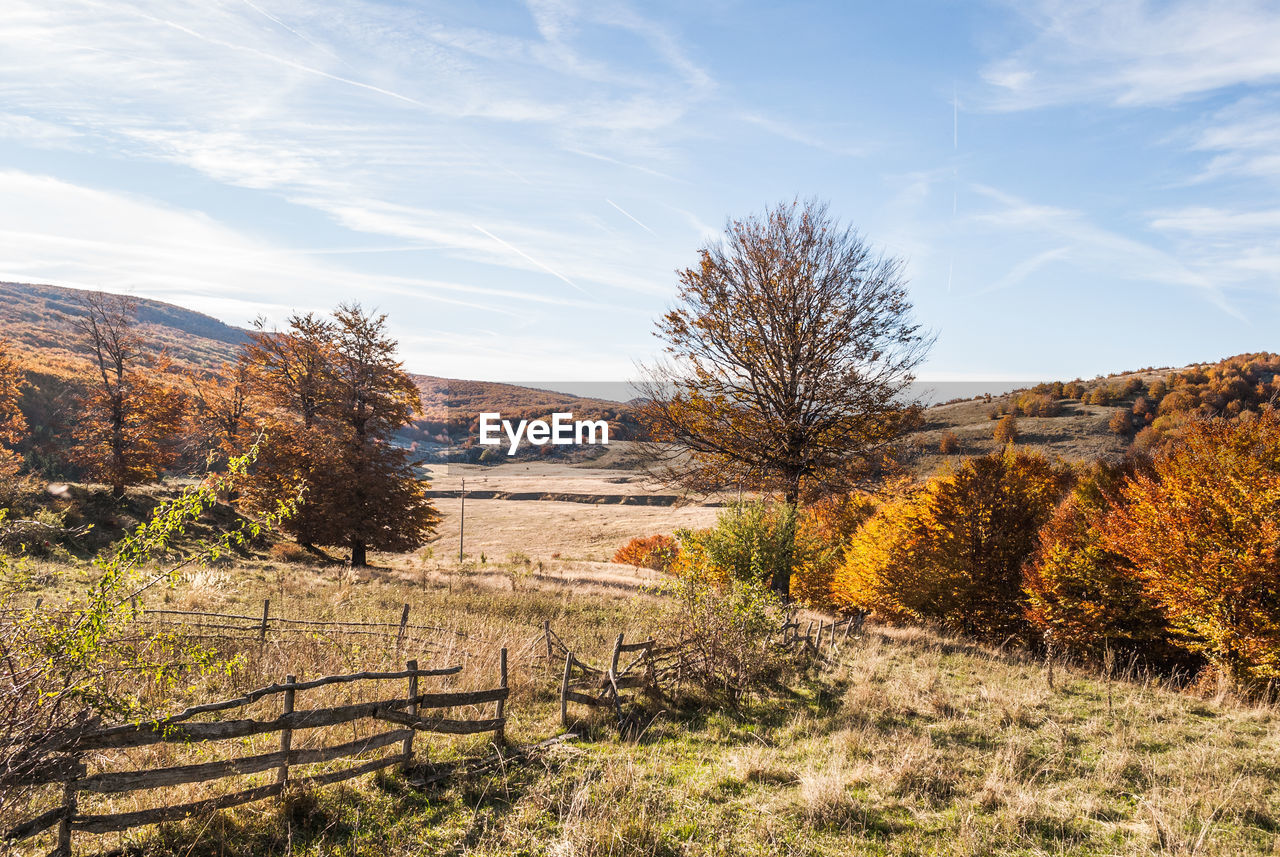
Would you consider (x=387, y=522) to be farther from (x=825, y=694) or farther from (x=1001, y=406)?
(x=1001, y=406)

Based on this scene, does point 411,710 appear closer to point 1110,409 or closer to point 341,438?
point 341,438

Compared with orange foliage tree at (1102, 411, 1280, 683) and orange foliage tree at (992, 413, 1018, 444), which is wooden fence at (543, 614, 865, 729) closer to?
orange foliage tree at (1102, 411, 1280, 683)

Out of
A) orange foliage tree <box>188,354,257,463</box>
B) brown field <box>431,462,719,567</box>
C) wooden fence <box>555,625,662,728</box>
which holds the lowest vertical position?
brown field <box>431,462,719,567</box>

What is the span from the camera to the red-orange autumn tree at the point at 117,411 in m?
32.4

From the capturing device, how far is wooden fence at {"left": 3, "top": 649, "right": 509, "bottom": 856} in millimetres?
5402

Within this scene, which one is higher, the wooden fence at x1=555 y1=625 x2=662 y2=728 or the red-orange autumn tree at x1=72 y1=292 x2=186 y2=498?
the red-orange autumn tree at x1=72 y1=292 x2=186 y2=498

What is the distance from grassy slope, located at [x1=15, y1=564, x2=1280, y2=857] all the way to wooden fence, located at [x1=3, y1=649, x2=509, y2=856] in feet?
0.80

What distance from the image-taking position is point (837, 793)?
6910 millimetres

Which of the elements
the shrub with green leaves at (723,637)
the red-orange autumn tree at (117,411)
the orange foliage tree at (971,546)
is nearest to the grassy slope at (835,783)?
the shrub with green leaves at (723,637)

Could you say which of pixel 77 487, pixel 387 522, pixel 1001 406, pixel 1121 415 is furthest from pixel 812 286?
pixel 1001 406

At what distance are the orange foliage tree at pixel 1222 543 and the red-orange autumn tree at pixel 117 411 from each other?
4610 cm

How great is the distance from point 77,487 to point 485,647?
32.9 m
